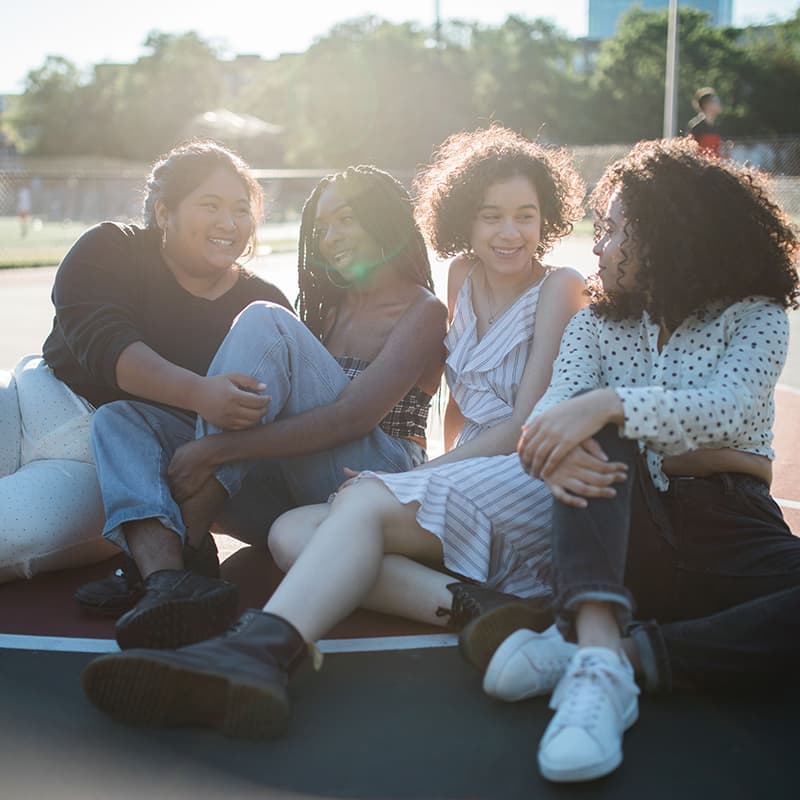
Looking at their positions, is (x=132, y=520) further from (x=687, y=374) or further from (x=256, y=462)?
(x=687, y=374)

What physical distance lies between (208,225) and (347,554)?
56.9 inches

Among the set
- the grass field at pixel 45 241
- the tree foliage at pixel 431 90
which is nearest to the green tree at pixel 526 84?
the tree foliage at pixel 431 90

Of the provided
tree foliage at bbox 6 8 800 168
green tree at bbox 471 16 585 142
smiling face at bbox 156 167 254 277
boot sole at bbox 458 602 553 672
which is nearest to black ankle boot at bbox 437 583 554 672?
boot sole at bbox 458 602 553 672

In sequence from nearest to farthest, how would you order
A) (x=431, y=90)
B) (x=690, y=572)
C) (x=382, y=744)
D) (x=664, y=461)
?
1. (x=382, y=744)
2. (x=690, y=572)
3. (x=664, y=461)
4. (x=431, y=90)

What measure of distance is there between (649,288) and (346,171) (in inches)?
48.3

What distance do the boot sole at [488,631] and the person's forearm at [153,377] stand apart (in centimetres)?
108

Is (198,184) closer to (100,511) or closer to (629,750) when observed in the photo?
(100,511)

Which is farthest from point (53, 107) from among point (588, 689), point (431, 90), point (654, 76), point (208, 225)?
point (588, 689)

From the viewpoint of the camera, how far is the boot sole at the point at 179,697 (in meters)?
2.23

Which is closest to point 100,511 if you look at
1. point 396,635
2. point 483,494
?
point 396,635

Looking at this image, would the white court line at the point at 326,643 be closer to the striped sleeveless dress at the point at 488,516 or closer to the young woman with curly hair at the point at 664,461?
the striped sleeveless dress at the point at 488,516

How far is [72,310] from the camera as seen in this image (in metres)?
3.34

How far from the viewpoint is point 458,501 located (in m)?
2.80

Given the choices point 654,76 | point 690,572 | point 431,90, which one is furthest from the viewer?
point 431,90
